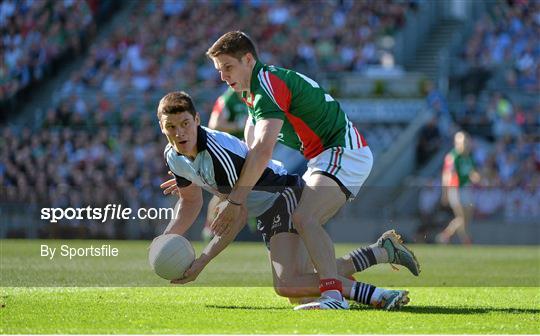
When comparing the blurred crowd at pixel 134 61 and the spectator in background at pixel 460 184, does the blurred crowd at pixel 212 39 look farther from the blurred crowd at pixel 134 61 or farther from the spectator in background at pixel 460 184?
the spectator in background at pixel 460 184

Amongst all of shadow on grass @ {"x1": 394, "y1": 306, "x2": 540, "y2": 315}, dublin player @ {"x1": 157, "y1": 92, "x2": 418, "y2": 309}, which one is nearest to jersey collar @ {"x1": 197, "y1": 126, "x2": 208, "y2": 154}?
dublin player @ {"x1": 157, "y1": 92, "x2": 418, "y2": 309}

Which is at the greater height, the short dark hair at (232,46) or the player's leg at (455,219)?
the short dark hair at (232,46)

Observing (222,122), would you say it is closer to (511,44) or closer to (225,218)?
(225,218)

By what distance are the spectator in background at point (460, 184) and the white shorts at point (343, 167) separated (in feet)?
42.5

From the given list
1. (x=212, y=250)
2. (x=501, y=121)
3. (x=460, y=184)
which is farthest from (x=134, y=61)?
(x=212, y=250)

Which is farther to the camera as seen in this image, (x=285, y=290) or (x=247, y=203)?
(x=247, y=203)

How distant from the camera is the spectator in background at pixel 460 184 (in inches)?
865

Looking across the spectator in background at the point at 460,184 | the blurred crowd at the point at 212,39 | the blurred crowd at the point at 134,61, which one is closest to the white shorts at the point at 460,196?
the spectator in background at the point at 460,184

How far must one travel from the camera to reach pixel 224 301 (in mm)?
9570

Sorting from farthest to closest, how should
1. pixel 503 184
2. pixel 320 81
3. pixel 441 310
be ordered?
pixel 320 81, pixel 503 184, pixel 441 310

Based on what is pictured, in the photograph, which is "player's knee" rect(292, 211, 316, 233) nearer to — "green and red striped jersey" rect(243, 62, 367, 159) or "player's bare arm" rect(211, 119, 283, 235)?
"player's bare arm" rect(211, 119, 283, 235)

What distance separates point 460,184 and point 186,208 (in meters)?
13.7

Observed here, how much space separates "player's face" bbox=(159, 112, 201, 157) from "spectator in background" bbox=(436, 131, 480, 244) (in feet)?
44.9

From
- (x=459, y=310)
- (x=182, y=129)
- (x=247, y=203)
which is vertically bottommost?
(x=459, y=310)
